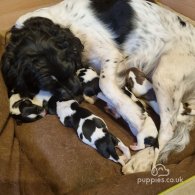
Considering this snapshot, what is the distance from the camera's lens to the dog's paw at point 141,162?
164cm

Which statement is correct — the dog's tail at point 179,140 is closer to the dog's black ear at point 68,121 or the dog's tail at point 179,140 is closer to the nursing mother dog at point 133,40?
the nursing mother dog at point 133,40

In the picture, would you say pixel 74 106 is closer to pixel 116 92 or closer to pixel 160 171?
pixel 116 92

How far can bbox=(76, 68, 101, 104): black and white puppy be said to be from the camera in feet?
6.32

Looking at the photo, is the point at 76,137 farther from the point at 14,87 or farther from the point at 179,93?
the point at 179,93

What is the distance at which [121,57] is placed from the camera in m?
2.05

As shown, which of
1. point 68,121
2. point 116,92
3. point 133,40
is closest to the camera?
point 68,121

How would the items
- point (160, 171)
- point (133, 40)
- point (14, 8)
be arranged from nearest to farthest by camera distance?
1. point (160, 171)
2. point (133, 40)
3. point (14, 8)

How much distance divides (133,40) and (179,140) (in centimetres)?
67

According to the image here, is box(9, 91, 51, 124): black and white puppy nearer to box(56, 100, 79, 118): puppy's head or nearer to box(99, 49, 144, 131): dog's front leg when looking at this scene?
box(56, 100, 79, 118): puppy's head

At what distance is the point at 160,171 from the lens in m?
1.60

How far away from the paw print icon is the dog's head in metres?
0.62

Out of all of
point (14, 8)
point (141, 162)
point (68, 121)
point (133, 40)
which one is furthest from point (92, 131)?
point (14, 8)

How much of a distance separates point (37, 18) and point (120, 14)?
1.66ft

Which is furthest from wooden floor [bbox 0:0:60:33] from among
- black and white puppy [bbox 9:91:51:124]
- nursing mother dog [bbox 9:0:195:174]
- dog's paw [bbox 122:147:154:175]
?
dog's paw [bbox 122:147:154:175]
